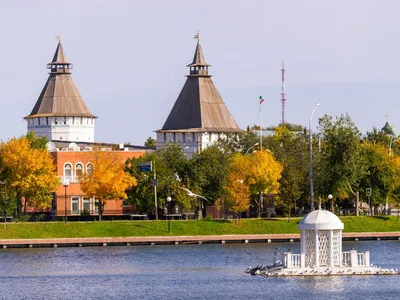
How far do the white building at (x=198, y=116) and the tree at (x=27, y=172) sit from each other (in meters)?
45.7

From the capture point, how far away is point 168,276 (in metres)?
85.6

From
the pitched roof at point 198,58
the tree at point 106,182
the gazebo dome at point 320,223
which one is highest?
the pitched roof at point 198,58

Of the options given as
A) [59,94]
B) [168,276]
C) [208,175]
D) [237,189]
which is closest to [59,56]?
[59,94]

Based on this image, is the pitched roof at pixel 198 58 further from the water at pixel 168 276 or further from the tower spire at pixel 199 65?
the water at pixel 168 276

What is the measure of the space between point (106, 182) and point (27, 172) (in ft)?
24.0

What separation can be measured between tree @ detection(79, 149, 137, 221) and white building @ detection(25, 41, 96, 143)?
46962 millimetres

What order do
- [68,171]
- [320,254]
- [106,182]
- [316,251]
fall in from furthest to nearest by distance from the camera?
1. [68,171]
2. [106,182]
3. [320,254]
4. [316,251]

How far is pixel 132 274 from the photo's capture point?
87000 mm

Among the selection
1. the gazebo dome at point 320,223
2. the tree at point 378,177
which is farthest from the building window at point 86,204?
the gazebo dome at point 320,223

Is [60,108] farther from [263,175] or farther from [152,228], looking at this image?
[152,228]

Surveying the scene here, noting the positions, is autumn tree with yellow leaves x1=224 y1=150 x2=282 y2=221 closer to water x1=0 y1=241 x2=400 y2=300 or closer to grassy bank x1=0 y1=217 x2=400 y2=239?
grassy bank x1=0 y1=217 x2=400 y2=239

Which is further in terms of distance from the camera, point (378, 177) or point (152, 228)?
point (378, 177)

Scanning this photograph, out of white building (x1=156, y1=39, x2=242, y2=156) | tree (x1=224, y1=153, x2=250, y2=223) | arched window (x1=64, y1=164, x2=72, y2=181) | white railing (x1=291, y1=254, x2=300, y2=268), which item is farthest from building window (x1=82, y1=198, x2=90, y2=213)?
white railing (x1=291, y1=254, x2=300, y2=268)

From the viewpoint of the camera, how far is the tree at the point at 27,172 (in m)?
125
